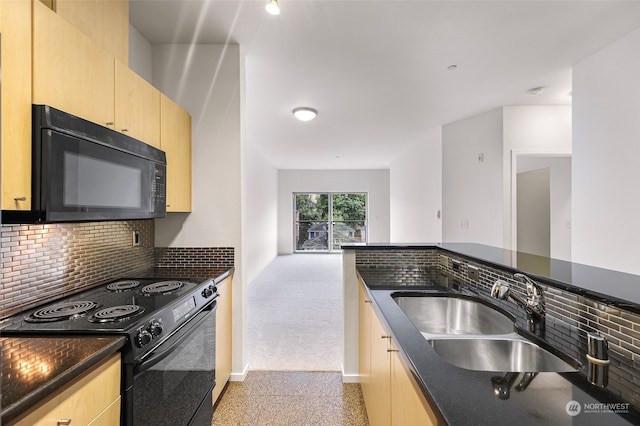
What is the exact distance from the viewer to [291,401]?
7.04 feet

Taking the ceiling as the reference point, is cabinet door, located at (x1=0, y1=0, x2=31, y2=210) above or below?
below

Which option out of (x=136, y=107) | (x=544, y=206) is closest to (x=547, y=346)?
(x=136, y=107)

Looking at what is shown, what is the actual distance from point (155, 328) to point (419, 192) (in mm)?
5329

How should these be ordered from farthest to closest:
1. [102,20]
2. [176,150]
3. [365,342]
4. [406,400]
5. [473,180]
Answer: [473,180]
[176,150]
[365,342]
[102,20]
[406,400]

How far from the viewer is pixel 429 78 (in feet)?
9.83

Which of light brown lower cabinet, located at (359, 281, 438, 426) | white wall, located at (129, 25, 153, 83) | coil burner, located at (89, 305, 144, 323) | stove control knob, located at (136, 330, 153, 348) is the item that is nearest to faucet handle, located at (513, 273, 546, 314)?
light brown lower cabinet, located at (359, 281, 438, 426)

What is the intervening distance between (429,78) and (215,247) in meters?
2.51

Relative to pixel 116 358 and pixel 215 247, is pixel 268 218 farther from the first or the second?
pixel 116 358

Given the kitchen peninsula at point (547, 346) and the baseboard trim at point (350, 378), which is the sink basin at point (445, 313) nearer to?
the kitchen peninsula at point (547, 346)

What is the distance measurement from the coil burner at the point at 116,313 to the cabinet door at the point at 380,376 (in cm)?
106

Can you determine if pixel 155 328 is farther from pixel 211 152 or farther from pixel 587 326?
pixel 587 326

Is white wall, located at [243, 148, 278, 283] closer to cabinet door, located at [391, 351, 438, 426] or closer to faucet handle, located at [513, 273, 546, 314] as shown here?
cabinet door, located at [391, 351, 438, 426]

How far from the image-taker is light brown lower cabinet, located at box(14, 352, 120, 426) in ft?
2.67

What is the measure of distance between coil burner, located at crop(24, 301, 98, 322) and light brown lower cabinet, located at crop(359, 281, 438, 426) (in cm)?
128
